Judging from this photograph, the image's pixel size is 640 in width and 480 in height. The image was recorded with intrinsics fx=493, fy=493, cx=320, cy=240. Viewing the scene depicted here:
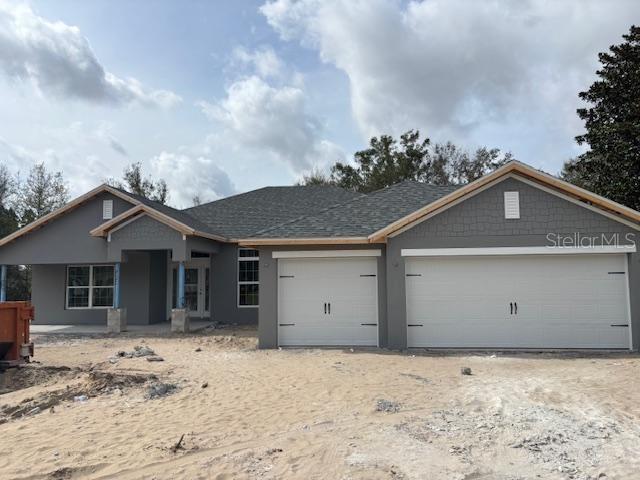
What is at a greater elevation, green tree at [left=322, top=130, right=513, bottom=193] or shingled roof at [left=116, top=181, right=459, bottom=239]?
green tree at [left=322, top=130, right=513, bottom=193]

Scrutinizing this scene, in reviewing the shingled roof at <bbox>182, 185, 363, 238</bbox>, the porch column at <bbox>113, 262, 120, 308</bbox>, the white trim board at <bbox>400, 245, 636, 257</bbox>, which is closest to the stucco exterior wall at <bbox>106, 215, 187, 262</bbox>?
the porch column at <bbox>113, 262, 120, 308</bbox>

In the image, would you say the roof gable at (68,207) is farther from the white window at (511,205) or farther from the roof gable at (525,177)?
the white window at (511,205)

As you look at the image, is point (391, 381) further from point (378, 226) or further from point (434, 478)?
point (378, 226)

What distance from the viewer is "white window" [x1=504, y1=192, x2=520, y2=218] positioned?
1191cm

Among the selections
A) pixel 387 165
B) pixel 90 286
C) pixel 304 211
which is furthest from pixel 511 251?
pixel 387 165

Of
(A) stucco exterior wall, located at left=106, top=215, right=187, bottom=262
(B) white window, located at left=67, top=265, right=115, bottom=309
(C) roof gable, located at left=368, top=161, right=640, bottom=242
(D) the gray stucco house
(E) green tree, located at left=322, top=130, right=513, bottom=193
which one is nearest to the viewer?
(C) roof gable, located at left=368, top=161, right=640, bottom=242

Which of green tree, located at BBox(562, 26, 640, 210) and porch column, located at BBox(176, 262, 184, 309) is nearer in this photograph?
porch column, located at BBox(176, 262, 184, 309)

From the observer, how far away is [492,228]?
12.0m

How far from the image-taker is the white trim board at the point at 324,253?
12.5 metres

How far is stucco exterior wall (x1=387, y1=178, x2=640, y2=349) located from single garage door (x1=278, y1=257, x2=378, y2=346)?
26.1 inches

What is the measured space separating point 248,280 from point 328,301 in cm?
698

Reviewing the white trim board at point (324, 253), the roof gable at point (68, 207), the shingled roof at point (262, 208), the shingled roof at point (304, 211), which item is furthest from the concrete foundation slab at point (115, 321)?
the white trim board at point (324, 253)

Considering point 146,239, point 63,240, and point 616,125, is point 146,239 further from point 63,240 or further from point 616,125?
point 616,125

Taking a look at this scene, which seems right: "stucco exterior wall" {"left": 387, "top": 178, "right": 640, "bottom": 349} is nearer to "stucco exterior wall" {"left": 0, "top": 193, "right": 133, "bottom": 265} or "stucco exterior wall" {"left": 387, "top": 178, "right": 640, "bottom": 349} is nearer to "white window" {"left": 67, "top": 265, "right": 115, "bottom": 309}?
"stucco exterior wall" {"left": 0, "top": 193, "right": 133, "bottom": 265}
